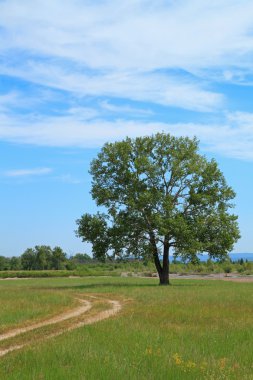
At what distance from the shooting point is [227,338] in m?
16.6

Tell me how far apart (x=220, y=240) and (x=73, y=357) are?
3736 cm

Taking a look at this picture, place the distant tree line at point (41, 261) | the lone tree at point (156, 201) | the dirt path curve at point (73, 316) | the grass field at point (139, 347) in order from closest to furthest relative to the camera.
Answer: the grass field at point (139, 347)
the dirt path curve at point (73, 316)
the lone tree at point (156, 201)
the distant tree line at point (41, 261)

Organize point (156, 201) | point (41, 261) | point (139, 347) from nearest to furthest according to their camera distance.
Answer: point (139, 347), point (156, 201), point (41, 261)

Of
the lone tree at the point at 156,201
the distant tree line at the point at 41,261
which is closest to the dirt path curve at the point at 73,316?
the lone tree at the point at 156,201

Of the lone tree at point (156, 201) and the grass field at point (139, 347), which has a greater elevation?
the lone tree at point (156, 201)

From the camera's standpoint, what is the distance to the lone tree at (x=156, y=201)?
159 feet

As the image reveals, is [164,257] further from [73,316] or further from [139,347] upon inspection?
[139,347]

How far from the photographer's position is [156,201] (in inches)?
1893

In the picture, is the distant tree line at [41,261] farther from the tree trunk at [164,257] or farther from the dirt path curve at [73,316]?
the dirt path curve at [73,316]

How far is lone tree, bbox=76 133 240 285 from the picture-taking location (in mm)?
48562

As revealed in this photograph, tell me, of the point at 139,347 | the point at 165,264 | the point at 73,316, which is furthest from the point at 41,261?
the point at 139,347

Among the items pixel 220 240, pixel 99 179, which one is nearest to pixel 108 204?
pixel 99 179

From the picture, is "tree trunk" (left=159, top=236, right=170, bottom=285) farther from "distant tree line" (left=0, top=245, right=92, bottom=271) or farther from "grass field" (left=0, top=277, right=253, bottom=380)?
"distant tree line" (left=0, top=245, right=92, bottom=271)

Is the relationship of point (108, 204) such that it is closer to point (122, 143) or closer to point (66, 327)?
point (122, 143)
